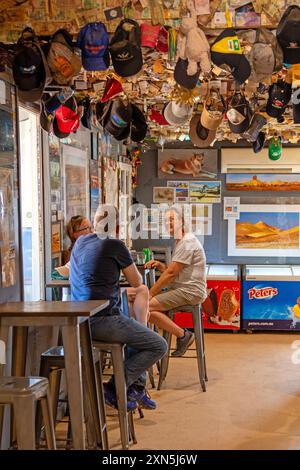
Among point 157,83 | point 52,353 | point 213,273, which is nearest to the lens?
point 52,353

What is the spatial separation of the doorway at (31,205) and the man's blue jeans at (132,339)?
3.18 feet

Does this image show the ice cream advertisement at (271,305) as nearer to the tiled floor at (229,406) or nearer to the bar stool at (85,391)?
the tiled floor at (229,406)

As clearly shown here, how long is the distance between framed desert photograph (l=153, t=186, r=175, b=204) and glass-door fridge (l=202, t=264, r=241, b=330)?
5.78ft

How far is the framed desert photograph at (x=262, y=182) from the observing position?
9.05 m

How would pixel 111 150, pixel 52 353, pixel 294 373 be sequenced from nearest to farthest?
pixel 52 353 < pixel 294 373 < pixel 111 150

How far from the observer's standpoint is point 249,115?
512 centimetres

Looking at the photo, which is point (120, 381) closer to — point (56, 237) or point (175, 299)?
point (56, 237)

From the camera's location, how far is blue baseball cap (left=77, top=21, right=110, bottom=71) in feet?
11.8

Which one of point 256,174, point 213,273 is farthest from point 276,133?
point 213,273

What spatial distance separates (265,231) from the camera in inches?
360

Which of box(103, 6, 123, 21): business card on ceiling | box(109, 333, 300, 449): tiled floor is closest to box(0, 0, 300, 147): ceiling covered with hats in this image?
Result: box(103, 6, 123, 21): business card on ceiling

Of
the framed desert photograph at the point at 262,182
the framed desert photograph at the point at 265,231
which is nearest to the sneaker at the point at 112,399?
the framed desert photograph at the point at 265,231

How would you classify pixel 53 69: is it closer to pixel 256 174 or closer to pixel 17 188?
pixel 17 188
